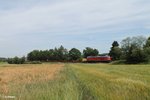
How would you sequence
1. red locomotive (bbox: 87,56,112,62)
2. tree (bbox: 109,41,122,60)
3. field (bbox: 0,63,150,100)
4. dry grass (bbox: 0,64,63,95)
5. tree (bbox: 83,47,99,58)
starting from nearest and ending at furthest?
1. field (bbox: 0,63,150,100)
2. dry grass (bbox: 0,64,63,95)
3. tree (bbox: 109,41,122,60)
4. red locomotive (bbox: 87,56,112,62)
5. tree (bbox: 83,47,99,58)

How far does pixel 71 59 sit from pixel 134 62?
51.4 meters

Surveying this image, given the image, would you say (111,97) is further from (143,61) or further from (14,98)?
(143,61)

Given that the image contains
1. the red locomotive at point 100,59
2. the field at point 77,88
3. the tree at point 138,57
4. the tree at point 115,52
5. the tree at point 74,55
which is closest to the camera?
the field at point 77,88

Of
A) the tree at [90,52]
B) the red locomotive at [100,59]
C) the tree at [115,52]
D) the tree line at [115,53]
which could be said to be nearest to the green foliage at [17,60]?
the tree line at [115,53]

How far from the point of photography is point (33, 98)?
9.73 m

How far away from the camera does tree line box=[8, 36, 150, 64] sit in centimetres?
10906

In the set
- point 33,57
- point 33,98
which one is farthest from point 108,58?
point 33,98

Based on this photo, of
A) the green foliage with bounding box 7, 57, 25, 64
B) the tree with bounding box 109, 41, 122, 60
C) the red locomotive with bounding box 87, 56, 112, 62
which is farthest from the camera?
the red locomotive with bounding box 87, 56, 112, 62

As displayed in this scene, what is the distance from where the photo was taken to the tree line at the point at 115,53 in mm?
109062

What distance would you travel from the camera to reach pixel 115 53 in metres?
142

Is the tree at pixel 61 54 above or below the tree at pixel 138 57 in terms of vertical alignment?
above

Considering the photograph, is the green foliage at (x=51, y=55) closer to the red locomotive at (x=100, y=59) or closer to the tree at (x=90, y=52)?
the tree at (x=90, y=52)

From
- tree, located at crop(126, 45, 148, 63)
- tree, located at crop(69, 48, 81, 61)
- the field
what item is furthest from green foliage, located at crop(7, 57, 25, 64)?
the field

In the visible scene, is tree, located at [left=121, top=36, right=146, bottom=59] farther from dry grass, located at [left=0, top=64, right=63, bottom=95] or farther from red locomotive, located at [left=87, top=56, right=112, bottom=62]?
dry grass, located at [left=0, top=64, right=63, bottom=95]
